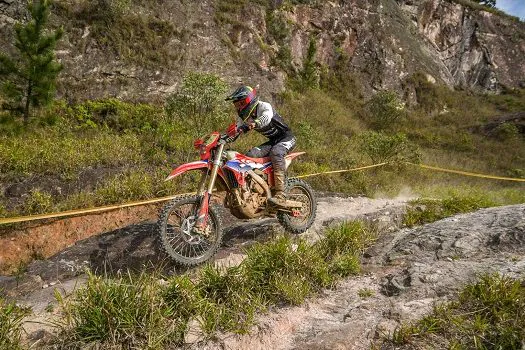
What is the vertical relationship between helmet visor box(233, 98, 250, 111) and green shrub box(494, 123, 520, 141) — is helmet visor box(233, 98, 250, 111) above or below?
below

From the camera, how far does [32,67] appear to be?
11148mm

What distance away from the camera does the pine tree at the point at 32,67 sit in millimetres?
11031

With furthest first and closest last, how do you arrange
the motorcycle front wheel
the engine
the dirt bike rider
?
the dirt bike rider < the engine < the motorcycle front wheel

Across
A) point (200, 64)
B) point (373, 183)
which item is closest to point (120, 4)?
point (200, 64)

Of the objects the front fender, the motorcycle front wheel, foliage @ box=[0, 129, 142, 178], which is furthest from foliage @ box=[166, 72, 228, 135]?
the motorcycle front wheel

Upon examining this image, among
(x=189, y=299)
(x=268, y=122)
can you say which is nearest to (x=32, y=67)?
(x=268, y=122)

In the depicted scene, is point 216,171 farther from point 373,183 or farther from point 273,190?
point 373,183

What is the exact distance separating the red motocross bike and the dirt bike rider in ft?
0.46

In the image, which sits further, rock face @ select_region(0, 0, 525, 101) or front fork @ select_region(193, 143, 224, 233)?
rock face @ select_region(0, 0, 525, 101)

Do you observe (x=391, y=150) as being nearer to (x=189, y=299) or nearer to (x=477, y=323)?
(x=477, y=323)

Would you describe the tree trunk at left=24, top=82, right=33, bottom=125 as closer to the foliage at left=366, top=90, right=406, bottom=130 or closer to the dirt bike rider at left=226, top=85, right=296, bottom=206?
the dirt bike rider at left=226, top=85, right=296, bottom=206

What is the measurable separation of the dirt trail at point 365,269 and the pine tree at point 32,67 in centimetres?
732

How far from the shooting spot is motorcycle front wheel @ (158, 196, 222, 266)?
15.8 ft

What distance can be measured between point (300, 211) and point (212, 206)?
1960 millimetres
